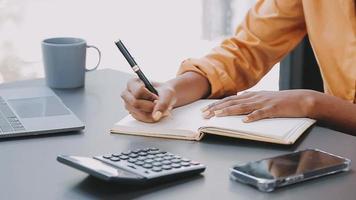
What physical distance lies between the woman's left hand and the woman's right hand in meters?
0.07

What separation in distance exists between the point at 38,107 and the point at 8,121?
0.10 metres

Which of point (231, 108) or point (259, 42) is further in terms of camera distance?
point (259, 42)

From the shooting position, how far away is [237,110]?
1.08 m

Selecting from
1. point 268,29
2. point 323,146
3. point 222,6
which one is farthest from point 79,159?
point 222,6

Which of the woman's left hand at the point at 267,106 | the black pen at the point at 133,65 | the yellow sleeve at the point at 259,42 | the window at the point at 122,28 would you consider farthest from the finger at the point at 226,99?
the window at the point at 122,28

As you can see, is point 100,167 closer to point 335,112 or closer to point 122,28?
point 335,112

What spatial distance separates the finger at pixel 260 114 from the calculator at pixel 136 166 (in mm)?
197

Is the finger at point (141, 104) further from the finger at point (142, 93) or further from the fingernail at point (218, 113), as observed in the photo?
the fingernail at point (218, 113)

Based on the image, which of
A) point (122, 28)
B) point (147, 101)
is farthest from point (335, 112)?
point (122, 28)

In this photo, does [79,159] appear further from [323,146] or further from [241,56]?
[241,56]

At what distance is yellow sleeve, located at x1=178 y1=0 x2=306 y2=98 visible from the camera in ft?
4.67

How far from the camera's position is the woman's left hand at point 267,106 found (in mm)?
1072

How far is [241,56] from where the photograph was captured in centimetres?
145

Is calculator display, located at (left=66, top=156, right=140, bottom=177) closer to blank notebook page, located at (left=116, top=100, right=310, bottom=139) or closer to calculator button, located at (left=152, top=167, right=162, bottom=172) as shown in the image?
calculator button, located at (left=152, top=167, right=162, bottom=172)
